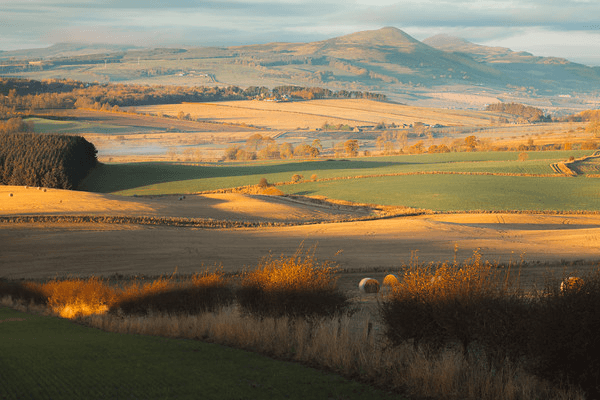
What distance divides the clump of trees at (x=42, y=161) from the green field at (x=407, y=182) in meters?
3.91

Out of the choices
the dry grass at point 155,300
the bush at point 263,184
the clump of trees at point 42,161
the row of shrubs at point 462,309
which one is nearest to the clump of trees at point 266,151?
the clump of trees at point 42,161

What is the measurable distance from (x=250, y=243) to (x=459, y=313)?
Result: 26076mm

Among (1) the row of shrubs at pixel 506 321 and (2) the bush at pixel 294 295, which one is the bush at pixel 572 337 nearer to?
(1) the row of shrubs at pixel 506 321

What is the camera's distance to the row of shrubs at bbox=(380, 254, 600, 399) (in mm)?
9828

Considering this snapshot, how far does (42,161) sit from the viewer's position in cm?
7638

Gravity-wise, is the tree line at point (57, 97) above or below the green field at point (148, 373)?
above

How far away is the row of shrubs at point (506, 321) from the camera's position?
32.2 feet

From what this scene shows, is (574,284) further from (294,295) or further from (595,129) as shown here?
(595,129)

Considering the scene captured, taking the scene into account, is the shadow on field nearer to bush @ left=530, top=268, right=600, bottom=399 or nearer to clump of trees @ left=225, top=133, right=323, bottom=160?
clump of trees @ left=225, top=133, right=323, bottom=160

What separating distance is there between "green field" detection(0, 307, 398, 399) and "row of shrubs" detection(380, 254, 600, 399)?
2.41m

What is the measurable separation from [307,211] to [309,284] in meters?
44.2

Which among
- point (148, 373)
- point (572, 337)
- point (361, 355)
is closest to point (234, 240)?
point (361, 355)

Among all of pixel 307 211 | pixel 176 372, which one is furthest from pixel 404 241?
pixel 176 372

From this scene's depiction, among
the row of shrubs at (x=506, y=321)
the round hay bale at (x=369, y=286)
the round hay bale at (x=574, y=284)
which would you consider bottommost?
the round hay bale at (x=369, y=286)
